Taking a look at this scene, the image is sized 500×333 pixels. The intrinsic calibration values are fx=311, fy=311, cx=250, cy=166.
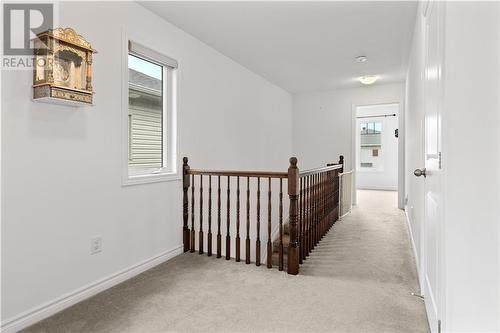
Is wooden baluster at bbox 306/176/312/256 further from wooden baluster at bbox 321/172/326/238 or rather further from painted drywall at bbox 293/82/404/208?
painted drywall at bbox 293/82/404/208

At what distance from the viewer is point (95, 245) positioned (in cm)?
231

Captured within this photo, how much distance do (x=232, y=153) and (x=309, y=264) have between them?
196 cm

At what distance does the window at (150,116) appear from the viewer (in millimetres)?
2775

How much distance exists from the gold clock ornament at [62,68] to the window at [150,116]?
0.50 meters

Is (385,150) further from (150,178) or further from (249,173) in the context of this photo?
(150,178)

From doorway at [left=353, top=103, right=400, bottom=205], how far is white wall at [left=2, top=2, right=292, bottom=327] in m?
6.75

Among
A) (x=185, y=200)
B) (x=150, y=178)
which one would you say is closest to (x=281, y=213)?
(x=185, y=200)

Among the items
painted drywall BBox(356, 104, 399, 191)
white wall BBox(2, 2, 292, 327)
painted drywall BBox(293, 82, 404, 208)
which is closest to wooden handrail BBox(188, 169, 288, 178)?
white wall BBox(2, 2, 292, 327)

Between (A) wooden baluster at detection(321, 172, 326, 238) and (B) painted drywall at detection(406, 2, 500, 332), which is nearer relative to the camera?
(B) painted drywall at detection(406, 2, 500, 332)

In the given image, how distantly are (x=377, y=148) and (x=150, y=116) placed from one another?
308 inches

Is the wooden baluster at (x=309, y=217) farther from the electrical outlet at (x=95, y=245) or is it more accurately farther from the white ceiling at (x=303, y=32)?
the electrical outlet at (x=95, y=245)

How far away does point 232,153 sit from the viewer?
429cm

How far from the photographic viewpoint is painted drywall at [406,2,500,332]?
117 centimetres

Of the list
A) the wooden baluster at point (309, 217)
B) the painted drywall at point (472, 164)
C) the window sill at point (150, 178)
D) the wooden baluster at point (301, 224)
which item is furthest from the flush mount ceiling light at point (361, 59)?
the painted drywall at point (472, 164)
